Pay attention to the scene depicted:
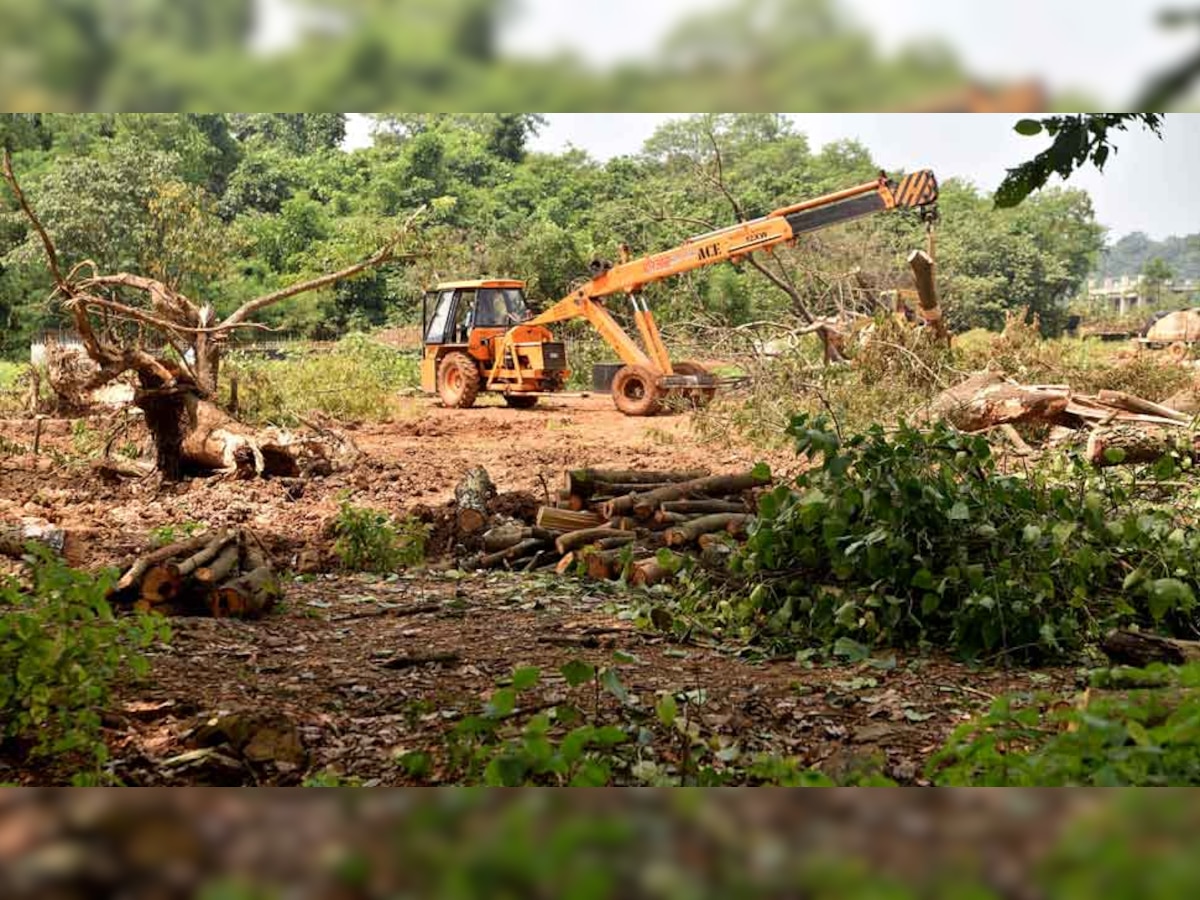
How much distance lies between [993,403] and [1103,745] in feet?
10.1

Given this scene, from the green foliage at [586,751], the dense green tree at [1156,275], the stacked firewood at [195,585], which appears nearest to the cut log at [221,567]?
the stacked firewood at [195,585]

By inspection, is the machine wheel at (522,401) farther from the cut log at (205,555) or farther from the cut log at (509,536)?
the cut log at (205,555)

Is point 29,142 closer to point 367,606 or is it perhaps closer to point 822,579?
point 367,606

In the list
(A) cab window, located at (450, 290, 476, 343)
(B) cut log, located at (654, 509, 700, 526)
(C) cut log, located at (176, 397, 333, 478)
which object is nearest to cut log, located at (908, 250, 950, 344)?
(B) cut log, located at (654, 509, 700, 526)

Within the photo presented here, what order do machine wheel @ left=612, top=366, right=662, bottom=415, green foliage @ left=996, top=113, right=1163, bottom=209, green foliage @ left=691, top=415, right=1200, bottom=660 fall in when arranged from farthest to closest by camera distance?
machine wheel @ left=612, top=366, right=662, bottom=415, green foliage @ left=691, top=415, right=1200, bottom=660, green foliage @ left=996, top=113, right=1163, bottom=209

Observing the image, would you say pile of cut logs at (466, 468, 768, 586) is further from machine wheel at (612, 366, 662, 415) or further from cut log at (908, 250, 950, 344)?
cut log at (908, 250, 950, 344)

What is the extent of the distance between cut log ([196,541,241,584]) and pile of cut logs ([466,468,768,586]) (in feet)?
2.78

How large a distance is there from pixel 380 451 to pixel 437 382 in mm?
333

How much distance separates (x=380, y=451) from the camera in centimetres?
498

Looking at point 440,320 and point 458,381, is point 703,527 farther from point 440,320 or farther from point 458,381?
point 440,320

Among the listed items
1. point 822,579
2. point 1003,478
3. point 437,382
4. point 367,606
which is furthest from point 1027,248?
point 367,606

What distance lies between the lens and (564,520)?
192 inches

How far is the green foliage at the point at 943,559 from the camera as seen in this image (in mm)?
3625

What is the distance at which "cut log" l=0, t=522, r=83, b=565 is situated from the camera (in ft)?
14.9
